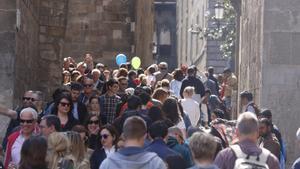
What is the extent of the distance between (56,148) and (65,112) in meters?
3.42

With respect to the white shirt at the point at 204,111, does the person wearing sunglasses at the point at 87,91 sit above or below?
above

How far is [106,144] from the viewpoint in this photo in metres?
10.2

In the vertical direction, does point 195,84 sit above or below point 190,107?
above

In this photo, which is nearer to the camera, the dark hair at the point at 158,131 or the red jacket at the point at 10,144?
the dark hair at the point at 158,131

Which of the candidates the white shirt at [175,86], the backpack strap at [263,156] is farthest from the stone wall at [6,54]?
the backpack strap at [263,156]

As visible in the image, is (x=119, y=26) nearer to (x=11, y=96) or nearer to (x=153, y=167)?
(x=11, y=96)

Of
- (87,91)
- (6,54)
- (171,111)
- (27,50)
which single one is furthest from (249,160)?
(27,50)

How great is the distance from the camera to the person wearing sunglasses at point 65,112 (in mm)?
12002

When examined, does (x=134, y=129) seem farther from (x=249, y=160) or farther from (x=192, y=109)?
(x=192, y=109)

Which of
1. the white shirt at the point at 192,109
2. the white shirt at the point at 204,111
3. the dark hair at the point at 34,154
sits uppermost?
the dark hair at the point at 34,154

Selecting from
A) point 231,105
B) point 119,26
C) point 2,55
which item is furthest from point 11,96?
point 119,26

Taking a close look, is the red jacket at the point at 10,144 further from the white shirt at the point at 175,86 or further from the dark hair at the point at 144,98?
the white shirt at the point at 175,86

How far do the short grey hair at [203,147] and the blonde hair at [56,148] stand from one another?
4.67 ft

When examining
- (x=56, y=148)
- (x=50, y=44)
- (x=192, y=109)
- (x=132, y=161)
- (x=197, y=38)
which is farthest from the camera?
(x=197, y=38)
